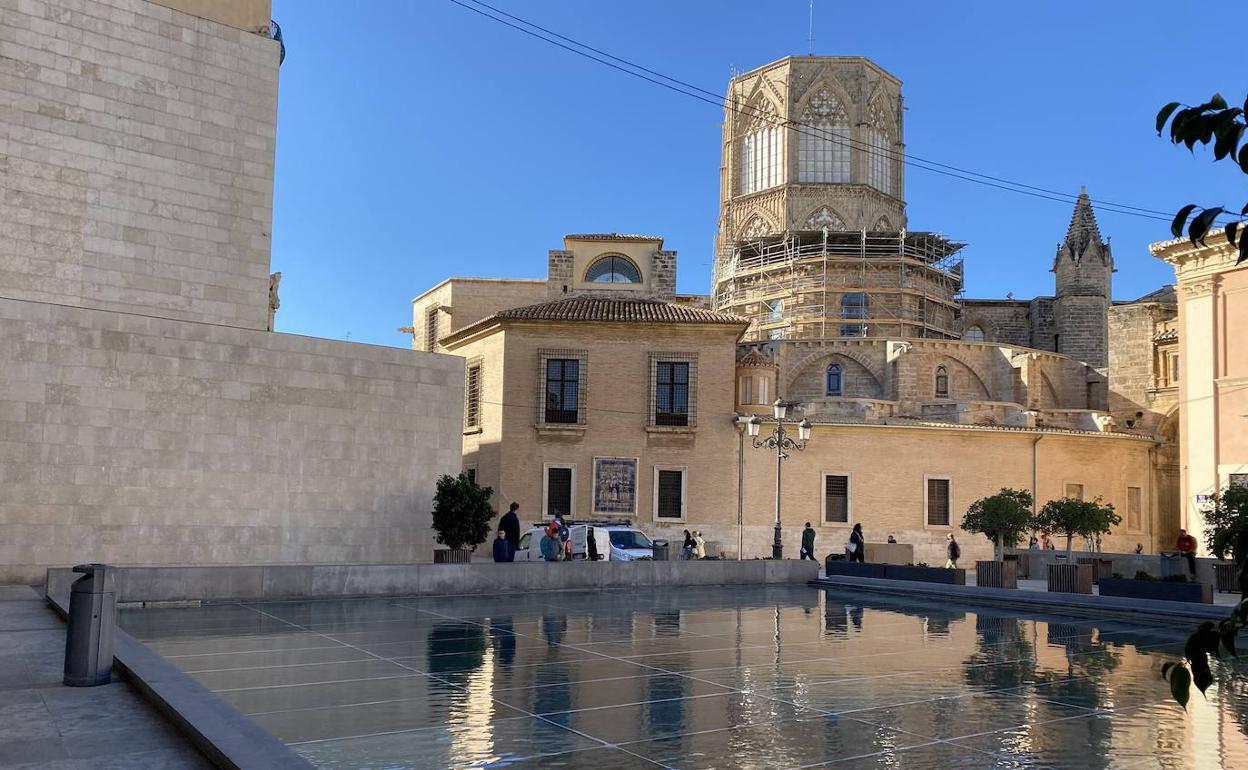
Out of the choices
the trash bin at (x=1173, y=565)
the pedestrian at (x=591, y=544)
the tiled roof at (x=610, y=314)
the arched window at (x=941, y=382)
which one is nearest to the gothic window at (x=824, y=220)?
the arched window at (x=941, y=382)

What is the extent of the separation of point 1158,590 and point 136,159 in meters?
18.4

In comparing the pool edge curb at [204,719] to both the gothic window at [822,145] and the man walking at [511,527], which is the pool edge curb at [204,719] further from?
the gothic window at [822,145]

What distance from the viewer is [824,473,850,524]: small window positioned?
3284cm

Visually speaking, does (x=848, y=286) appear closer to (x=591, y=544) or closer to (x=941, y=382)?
(x=941, y=382)

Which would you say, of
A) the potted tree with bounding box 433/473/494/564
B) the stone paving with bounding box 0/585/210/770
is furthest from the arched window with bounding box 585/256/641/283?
the stone paving with bounding box 0/585/210/770

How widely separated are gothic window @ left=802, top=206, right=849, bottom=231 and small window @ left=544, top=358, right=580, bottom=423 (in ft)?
77.6

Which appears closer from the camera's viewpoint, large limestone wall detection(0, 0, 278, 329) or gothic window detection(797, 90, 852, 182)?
large limestone wall detection(0, 0, 278, 329)

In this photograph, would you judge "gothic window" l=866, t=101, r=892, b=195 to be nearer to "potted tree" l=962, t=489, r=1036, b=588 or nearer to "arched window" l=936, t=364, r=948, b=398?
"arched window" l=936, t=364, r=948, b=398

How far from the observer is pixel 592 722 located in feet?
22.6

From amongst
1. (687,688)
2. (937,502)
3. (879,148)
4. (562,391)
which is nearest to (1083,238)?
(879,148)

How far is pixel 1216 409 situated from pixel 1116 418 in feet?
54.2

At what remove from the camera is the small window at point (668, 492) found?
32.0 meters

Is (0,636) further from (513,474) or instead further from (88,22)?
(513,474)

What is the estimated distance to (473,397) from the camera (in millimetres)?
34844
